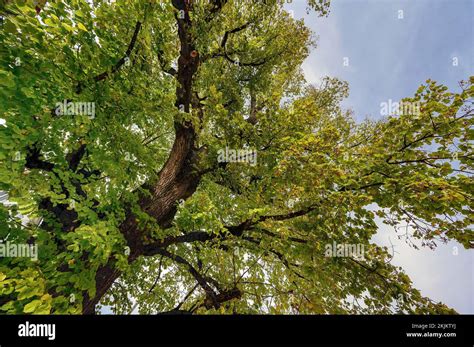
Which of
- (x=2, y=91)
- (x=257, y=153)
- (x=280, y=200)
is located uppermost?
(x=2, y=91)

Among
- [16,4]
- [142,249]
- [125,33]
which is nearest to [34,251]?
[142,249]

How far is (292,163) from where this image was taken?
4.34m

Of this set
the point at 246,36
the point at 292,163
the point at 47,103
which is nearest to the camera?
the point at 47,103

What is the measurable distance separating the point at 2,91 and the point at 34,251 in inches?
124

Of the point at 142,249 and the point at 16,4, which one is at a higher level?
the point at 16,4

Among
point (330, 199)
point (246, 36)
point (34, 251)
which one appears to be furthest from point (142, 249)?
point (246, 36)

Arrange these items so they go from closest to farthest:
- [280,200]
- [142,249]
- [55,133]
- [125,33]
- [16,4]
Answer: [16,4] → [55,133] → [125,33] → [280,200] → [142,249]

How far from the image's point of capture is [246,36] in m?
8.72

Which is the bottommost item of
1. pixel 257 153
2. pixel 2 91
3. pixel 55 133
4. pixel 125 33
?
pixel 257 153

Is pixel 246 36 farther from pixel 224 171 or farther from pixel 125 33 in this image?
pixel 224 171
